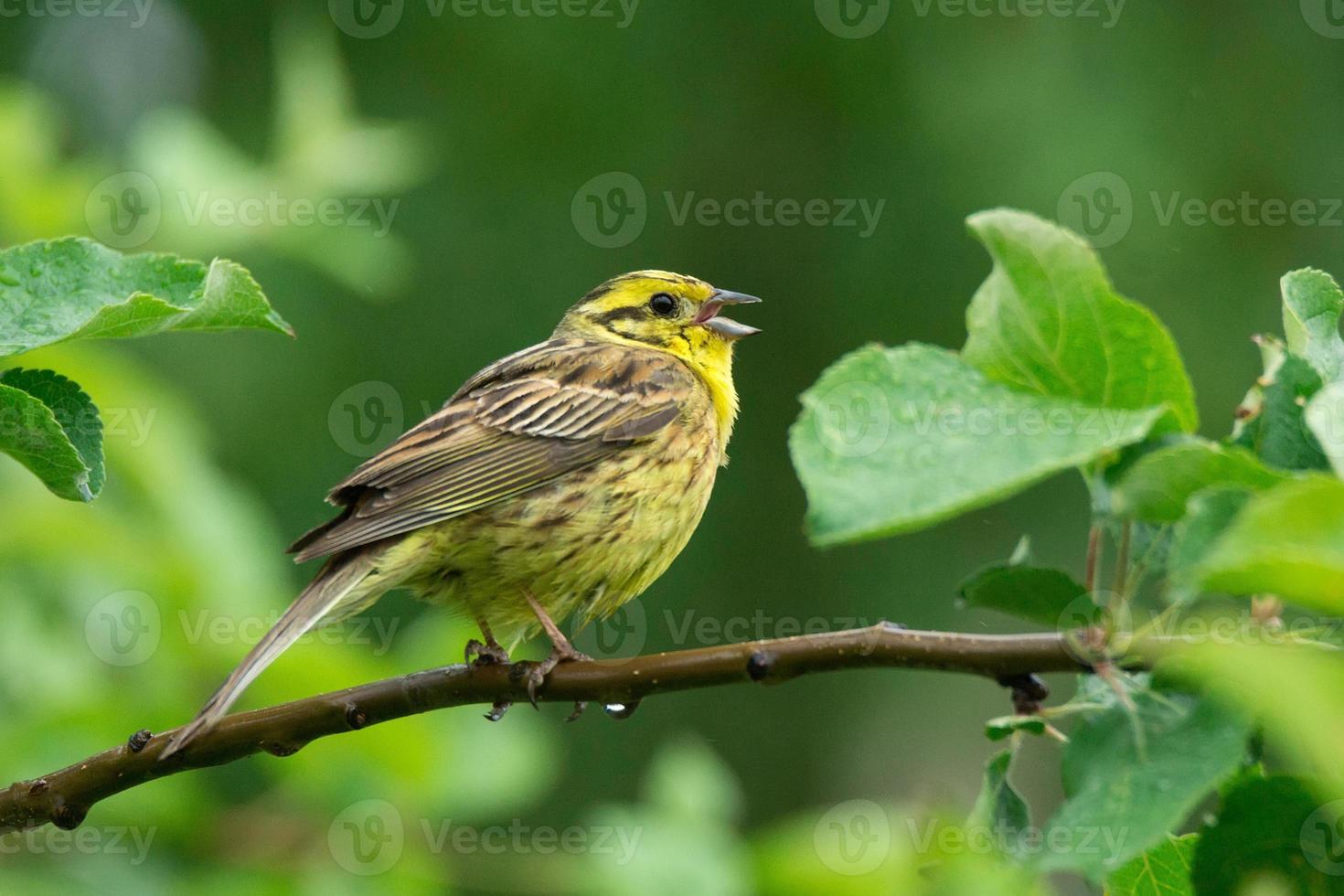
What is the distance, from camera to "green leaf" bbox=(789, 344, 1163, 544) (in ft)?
4.46

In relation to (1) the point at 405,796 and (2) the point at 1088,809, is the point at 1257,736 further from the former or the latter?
(1) the point at 405,796

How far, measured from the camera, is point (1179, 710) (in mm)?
1646

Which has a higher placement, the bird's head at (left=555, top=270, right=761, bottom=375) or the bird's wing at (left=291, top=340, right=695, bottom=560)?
the bird's head at (left=555, top=270, right=761, bottom=375)

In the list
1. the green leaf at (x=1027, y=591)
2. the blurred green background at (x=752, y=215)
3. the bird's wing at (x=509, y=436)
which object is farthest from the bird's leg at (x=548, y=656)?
the blurred green background at (x=752, y=215)

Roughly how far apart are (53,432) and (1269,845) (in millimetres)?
1468

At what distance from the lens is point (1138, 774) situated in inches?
61.9

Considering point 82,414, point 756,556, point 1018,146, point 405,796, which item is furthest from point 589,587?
point 756,556

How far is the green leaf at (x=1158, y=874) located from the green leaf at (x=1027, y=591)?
454mm

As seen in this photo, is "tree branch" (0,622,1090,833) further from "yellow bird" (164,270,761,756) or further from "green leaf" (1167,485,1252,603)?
"yellow bird" (164,270,761,756)

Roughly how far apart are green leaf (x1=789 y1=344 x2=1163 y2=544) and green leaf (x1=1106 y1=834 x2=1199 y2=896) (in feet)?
2.37

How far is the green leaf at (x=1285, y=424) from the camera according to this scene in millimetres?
1677

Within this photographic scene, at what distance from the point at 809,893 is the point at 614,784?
5761mm

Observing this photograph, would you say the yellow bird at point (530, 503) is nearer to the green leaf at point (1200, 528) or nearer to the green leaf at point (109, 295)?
the green leaf at point (109, 295)

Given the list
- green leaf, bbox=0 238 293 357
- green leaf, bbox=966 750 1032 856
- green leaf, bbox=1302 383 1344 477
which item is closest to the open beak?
green leaf, bbox=0 238 293 357
